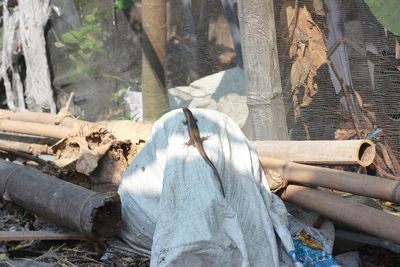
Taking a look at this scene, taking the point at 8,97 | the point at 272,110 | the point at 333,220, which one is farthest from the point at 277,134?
the point at 8,97

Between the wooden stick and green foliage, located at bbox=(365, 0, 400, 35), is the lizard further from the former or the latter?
green foliage, located at bbox=(365, 0, 400, 35)

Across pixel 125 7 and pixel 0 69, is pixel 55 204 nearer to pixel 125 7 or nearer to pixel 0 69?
pixel 125 7

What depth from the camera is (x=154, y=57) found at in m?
5.87

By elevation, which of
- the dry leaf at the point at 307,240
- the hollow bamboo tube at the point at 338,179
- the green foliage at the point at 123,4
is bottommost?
the dry leaf at the point at 307,240

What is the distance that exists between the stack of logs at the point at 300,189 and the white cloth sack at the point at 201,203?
0.17 m

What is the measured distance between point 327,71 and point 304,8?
1.77ft

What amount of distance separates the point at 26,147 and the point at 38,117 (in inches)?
12.2

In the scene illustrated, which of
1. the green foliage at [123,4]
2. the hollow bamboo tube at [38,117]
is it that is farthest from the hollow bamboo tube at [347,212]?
the green foliage at [123,4]

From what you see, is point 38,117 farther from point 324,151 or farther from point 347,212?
point 347,212

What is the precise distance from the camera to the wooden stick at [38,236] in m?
3.64

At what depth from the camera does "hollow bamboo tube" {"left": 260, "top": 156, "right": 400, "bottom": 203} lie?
10.1 feet

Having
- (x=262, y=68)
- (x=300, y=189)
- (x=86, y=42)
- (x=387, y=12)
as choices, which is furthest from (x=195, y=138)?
(x=86, y=42)

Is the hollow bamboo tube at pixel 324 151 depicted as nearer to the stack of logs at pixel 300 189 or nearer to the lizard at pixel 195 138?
the stack of logs at pixel 300 189

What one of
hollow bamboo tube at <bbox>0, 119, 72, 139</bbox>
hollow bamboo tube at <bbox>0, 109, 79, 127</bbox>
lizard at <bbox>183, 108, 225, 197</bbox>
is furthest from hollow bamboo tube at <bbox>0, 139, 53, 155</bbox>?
lizard at <bbox>183, 108, 225, 197</bbox>
